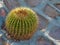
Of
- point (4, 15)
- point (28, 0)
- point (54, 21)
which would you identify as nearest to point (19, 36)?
point (4, 15)

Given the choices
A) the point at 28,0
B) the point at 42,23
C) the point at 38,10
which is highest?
the point at 28,0

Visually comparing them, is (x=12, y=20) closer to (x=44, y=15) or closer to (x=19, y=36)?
(x=19, y=36)

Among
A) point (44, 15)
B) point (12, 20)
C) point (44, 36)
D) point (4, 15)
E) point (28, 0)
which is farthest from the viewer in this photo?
point (28, 0)

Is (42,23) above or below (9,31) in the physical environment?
above

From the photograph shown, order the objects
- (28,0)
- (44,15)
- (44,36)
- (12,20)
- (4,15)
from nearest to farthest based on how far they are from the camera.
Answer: (12,20), (44,36), (4,15), (44,15), (28,0)

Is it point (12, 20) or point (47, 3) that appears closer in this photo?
point (12, 20)

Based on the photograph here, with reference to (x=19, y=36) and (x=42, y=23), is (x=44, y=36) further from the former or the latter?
(x=42, y=23)
